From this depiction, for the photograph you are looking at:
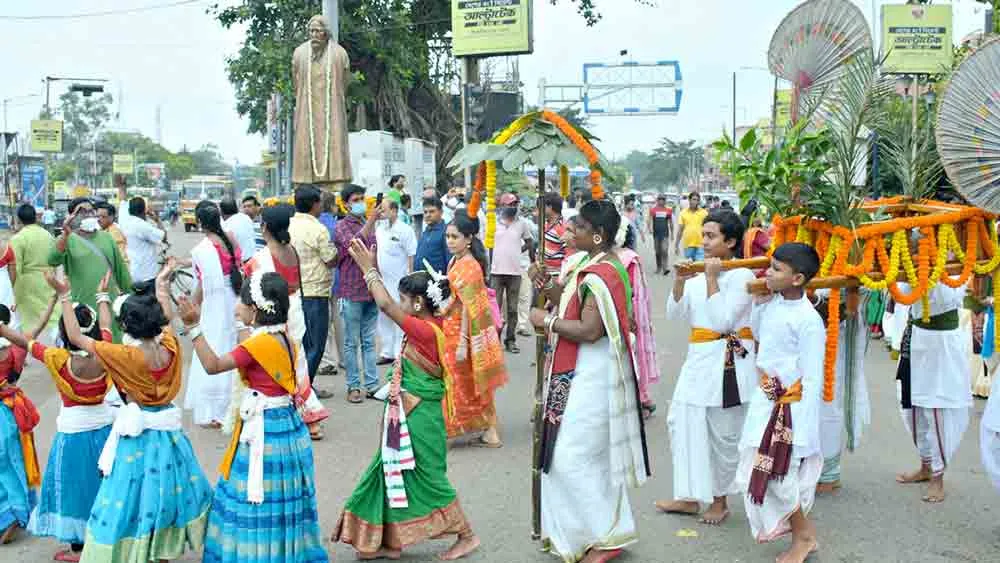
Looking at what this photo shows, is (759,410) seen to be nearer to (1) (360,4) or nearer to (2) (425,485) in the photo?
(2) (425,485)

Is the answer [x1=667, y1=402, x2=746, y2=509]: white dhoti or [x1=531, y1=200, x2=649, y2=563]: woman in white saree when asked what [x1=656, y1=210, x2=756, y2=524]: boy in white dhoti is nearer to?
[x1=667, y1=402, x2=746, y2=509]: white dhoti

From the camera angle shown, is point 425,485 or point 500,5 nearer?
point 425,485

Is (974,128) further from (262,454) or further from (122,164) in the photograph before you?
(122,164)

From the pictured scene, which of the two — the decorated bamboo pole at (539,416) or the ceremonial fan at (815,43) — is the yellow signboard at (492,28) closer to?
the ceremonial fan at (815,43)

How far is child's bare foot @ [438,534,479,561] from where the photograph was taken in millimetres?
5484

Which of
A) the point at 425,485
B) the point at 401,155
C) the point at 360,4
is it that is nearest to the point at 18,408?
the point at 425,485

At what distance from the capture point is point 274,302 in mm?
4809

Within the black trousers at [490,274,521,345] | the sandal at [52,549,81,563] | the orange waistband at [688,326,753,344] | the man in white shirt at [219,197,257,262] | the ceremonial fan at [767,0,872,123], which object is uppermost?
the ceremonial fan at [767,0,872,123]

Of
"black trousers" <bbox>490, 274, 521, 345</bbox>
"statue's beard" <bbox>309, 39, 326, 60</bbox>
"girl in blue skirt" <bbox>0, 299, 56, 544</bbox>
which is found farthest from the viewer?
"black trousers" <bbox>490, 274, 521, 345</bbox>

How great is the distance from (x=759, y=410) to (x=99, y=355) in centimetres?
322

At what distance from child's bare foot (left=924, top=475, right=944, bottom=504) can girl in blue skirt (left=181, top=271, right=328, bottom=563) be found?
3.84 meters

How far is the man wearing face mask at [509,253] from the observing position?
38.2 ft

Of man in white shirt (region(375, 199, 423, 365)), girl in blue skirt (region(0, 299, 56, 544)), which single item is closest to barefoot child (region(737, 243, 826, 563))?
girl in blue skirt (region(0, 299, 56, 544))

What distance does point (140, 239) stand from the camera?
36.8 ft
